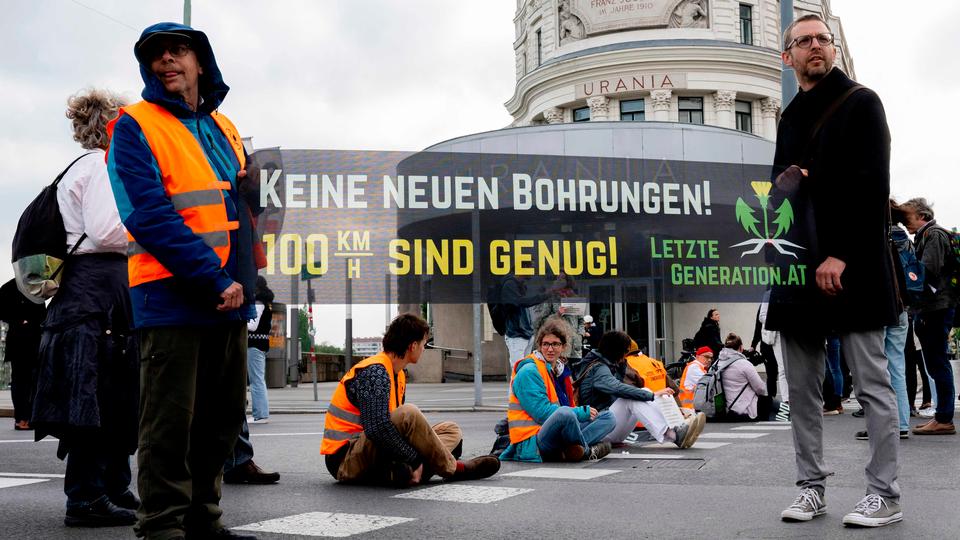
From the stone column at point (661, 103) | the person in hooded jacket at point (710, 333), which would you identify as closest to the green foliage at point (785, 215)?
the person in hooded jacket at point (710, 333)

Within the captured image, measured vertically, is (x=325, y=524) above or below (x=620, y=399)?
below

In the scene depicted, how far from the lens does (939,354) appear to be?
8.91 metres

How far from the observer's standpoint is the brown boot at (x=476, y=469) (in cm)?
601

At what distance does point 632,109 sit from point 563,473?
39539 millimetres

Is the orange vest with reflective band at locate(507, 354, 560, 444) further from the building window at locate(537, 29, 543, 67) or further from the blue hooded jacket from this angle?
the building window at locate(537, 29, 543, 67)

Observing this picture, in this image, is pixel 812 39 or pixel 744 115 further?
pixel 744 115

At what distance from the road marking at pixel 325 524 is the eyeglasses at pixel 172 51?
6.54ft

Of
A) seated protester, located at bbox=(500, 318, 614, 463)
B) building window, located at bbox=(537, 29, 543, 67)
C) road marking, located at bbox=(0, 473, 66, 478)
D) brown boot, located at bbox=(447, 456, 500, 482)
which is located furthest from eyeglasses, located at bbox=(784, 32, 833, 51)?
building window, located at bbox=(537, 29, 543, 67)

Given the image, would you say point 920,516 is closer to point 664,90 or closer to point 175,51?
point 175,51

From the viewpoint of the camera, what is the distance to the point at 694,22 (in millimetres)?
44250

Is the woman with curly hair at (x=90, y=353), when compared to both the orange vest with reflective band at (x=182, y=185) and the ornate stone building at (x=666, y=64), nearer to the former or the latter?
the orange vest with reflective band at (x=182, y=185)

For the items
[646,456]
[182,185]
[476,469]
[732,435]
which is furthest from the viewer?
[732,435]

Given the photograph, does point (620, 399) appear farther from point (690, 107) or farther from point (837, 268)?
point (690, 107)

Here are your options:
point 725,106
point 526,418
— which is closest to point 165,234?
point 526,418
